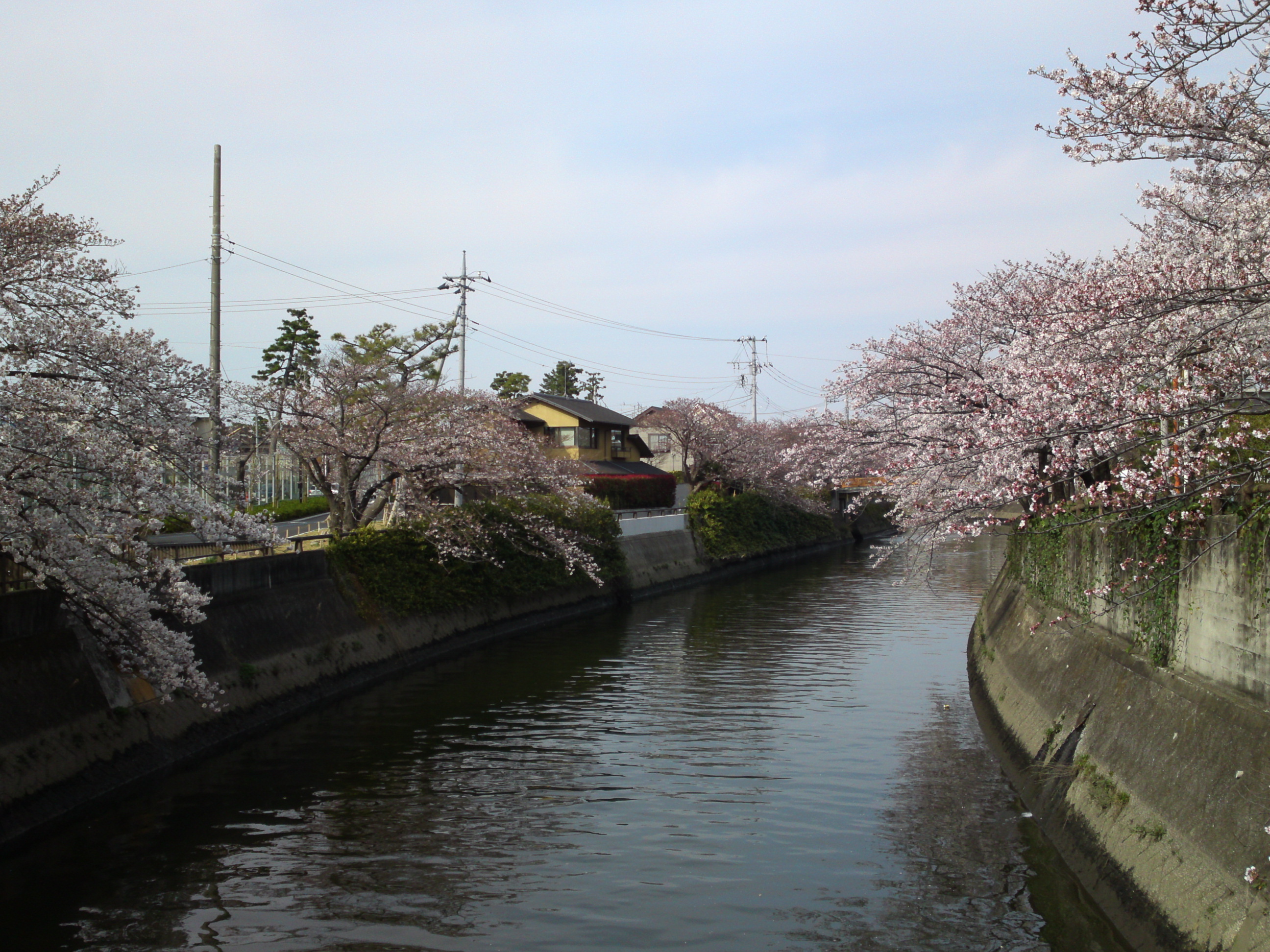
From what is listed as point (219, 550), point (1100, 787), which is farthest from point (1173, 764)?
point (219, 550)

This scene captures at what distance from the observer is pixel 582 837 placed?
12312mm

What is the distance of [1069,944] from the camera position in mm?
9258

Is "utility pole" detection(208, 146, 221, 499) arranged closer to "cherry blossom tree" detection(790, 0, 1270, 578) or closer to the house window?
"cherry blossom tree" detection(790, 0, 1270, 578)

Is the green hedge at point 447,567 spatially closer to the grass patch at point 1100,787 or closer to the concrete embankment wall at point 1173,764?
the concrete embankment wall at point 1173,764

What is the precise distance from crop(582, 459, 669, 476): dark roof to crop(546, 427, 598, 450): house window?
1131mm

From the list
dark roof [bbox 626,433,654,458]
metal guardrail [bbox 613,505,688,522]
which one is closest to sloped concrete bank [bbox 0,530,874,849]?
metal guardrail [bbox 613,505,688,522]

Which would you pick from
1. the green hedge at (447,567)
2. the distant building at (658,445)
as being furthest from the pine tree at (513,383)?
the green hedge at (447,567)

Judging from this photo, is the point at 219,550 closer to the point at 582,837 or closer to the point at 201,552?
the point at 201,552

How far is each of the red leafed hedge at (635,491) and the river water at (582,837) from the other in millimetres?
31794

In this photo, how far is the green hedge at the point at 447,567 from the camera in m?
24.9

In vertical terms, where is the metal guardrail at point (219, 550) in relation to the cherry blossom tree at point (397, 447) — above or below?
below

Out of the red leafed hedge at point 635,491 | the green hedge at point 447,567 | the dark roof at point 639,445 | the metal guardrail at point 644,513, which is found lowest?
the green hedge at point 447,567

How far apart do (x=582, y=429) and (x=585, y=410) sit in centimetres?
202

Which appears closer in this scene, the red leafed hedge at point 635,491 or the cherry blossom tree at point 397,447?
the cherry blossom tree at point 397,447
